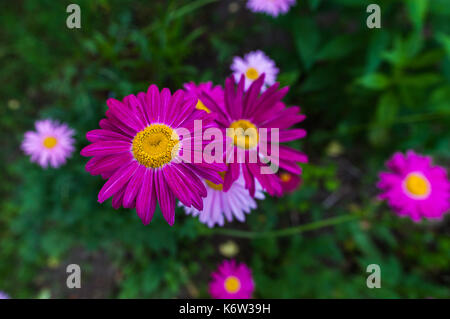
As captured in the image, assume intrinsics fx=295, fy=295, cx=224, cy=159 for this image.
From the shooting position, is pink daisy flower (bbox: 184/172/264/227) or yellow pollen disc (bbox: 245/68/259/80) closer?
pink daisy flower (bbox: 184/172/264/227)

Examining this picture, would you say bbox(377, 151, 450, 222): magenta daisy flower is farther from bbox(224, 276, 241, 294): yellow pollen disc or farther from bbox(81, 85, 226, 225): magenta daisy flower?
bbox(81, 85, 226, 225): magenta daisy flower

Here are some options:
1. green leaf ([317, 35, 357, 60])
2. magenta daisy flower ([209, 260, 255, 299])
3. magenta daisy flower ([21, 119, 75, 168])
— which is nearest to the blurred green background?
green leaf ([317, 35, 357, 60])

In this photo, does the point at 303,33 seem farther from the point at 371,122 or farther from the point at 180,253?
the point at 180,253

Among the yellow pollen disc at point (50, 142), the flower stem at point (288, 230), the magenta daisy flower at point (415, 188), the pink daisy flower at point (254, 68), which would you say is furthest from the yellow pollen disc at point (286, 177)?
the yellow pollen disc at point (50, 142)

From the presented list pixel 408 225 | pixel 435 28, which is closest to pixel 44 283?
pixel 408 225

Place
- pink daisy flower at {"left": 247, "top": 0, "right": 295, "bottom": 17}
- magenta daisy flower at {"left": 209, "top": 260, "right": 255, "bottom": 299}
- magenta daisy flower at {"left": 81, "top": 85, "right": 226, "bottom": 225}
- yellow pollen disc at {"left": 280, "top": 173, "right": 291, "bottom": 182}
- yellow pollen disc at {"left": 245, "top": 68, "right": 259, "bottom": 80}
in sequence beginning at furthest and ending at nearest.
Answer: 1. yellow pollen disc at {"left": 280, "top": 173, "right": 291, "bottom": 182}
2. pink daisy flower at {"left": 247, "top": 0, "right": 295, "bottom": 17}
3. magenta daisy flower at {"left": 209, "top": 260, "right": 255, "bottom": 299}
4. yellow pollen disc at {"left": 245, "top": 68, "right": 259, "bottom": 80}
5. magenta daisy flower at {"left": 81, "top": 85, "right": 226, "bottom": 225}

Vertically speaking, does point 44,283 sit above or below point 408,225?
below

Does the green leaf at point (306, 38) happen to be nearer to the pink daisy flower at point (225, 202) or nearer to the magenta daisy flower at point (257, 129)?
the magenta daisy flower at point (257, 129)
